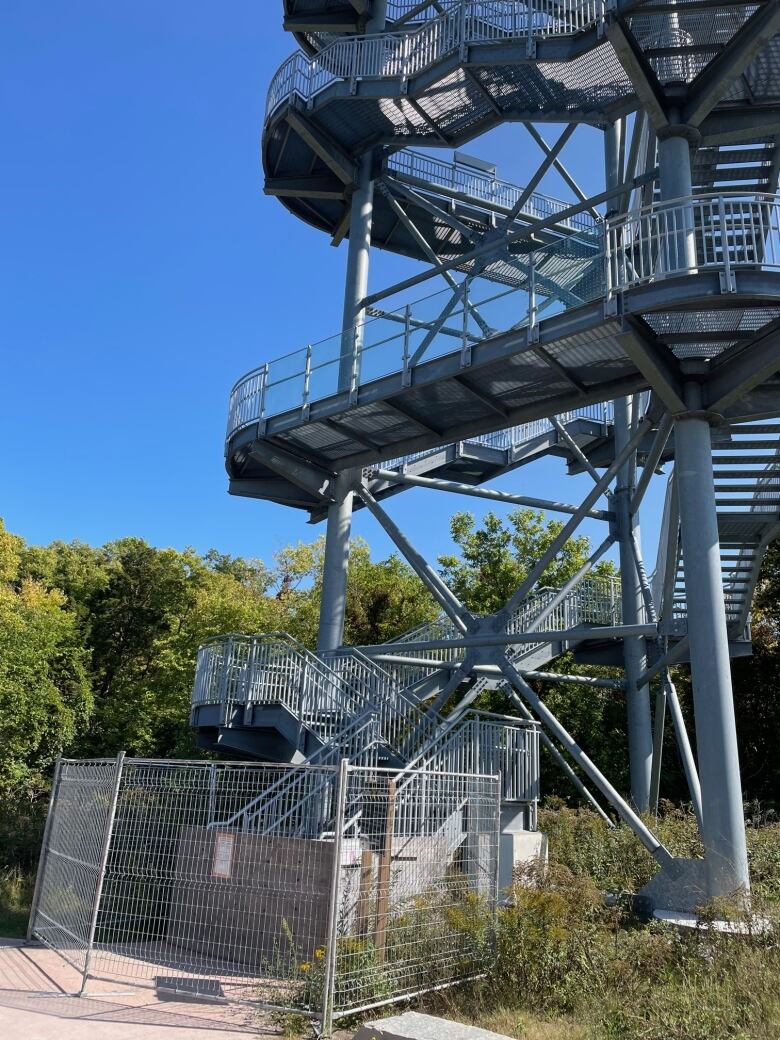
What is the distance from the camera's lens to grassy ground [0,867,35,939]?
12259mm

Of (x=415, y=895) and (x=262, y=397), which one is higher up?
(x=262, y=397)

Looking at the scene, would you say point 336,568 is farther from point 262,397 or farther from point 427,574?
point 262,397

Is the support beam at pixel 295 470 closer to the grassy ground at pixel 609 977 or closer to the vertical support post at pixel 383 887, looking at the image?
the vertical support post at pixel 383 887

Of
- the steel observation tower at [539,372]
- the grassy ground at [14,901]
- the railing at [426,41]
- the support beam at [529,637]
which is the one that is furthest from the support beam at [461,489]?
the grassy ground at [14,901]

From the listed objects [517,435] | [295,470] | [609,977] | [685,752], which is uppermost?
[517,435]

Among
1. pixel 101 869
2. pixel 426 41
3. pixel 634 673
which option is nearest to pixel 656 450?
pixel 634 673

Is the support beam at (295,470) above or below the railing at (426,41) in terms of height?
below

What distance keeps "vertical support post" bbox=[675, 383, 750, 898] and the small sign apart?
5497mm

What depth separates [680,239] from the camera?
11492 millimetres

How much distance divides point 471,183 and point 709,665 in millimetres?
15894

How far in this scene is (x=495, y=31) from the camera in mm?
16078

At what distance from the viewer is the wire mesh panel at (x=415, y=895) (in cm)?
766

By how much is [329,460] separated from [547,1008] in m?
12.7

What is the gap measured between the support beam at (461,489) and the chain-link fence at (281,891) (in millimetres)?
8687
